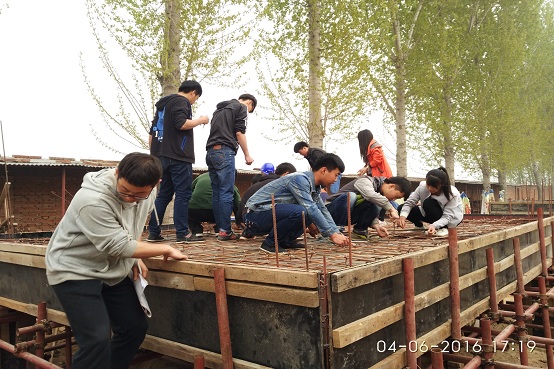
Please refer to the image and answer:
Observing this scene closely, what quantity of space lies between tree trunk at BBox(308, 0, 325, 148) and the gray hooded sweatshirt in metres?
7.98

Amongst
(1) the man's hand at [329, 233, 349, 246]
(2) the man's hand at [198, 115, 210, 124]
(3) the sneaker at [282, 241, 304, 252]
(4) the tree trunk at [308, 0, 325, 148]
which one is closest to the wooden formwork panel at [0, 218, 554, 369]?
(1) the man's hand at [329, 233, 349, 246]

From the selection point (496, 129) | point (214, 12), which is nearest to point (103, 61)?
point (214, 12)

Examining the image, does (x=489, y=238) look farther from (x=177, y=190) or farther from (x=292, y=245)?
(x=177, y=190)

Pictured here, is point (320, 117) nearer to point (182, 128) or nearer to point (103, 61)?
point (103, 61)

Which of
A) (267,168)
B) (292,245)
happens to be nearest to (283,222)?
(292,245)

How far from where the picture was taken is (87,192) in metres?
2.78

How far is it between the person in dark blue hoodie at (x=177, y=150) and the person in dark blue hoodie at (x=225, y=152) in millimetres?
247

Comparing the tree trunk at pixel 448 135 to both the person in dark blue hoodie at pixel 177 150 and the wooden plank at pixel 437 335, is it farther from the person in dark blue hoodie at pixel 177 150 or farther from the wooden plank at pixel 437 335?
the person in dark blue hoodie at pixel 177 150

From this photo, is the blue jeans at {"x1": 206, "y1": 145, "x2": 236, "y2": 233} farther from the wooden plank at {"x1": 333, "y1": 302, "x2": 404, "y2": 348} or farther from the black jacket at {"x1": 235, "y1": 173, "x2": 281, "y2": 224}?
the wooden plank at {"x1": 333, "y1": 302, "x2": 404, "y2": 348}

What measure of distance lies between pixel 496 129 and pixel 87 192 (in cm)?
2419

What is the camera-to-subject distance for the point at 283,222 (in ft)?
13.1

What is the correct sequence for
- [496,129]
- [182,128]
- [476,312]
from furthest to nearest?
[496,129] < [182,128] < [476,312]

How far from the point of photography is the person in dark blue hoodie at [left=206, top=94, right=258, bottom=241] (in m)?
5.05

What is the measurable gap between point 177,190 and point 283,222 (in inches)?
57.8
